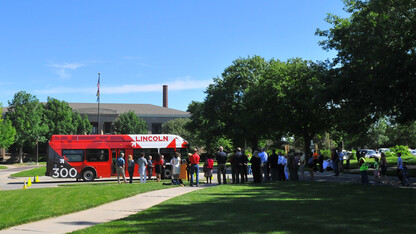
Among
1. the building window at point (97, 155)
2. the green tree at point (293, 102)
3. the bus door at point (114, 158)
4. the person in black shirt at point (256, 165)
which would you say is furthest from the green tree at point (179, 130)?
the person in black shirt at point (256, 165)

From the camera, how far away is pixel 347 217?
8906 millimetres

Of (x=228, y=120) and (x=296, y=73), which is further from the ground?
(x=296, y=73)

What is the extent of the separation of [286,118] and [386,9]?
1860 cm

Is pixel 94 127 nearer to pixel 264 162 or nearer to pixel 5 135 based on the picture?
pixel 5 135

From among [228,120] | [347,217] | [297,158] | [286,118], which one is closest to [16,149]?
[228,120]

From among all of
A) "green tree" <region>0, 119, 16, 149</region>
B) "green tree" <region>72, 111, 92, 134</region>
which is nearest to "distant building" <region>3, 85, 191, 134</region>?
"green tree" <region>72, 111, 92, 134</region>

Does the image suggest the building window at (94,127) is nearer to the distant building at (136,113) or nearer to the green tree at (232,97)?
the distant building at (136,113)

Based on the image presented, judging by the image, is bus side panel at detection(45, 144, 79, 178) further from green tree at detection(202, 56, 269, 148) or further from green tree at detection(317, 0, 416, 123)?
green tree at detection(202, 56, 269, 148)

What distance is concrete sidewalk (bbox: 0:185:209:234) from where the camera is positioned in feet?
28.0

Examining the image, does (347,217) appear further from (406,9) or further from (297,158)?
(406,9)

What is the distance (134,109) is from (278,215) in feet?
328

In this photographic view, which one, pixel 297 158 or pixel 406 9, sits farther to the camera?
pixel 406 9

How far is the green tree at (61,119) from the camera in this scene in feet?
275

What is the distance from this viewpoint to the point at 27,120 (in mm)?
81000
